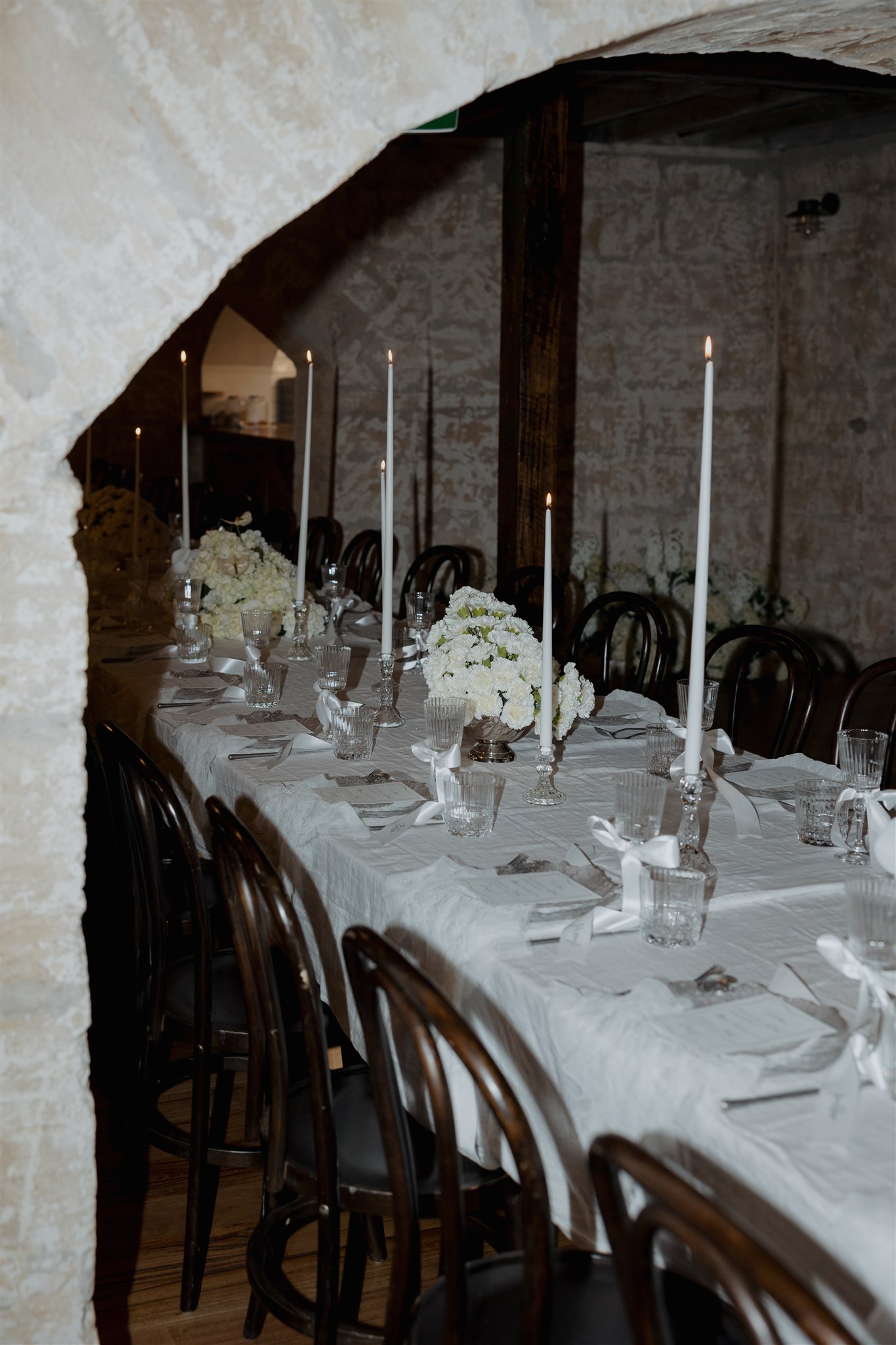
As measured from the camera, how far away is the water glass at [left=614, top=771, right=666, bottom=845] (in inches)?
85.3

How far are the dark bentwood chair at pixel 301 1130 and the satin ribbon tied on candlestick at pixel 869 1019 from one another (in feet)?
2.01

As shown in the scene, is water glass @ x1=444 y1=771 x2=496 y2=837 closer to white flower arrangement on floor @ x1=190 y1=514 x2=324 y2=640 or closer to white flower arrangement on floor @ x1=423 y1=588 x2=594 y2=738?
white flower arrangement on floor @ x1=423 y1=588 x2=594 y2=738

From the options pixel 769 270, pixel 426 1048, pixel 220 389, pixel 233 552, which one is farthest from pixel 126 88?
pixel 220 389

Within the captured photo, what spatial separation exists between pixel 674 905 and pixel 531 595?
334cm

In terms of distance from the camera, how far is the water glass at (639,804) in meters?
2.17

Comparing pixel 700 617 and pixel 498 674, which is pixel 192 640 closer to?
pixel 498 674

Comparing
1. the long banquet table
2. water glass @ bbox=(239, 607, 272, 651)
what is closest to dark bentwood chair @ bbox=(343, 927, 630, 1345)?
the long banquet table

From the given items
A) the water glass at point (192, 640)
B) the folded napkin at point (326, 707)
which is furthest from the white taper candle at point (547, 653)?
the water glass at point (192, 640)

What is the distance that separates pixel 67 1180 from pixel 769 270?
22.7 ft

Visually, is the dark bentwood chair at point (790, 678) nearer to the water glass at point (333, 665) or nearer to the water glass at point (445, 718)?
the water glass at point (445, 718)

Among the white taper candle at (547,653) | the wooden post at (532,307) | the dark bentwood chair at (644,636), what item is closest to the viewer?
the white taper candle at (547,653)

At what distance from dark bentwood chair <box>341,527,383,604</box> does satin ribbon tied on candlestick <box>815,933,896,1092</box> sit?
14.4ft

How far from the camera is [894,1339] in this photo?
1.22 meters

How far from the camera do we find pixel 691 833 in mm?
2211
